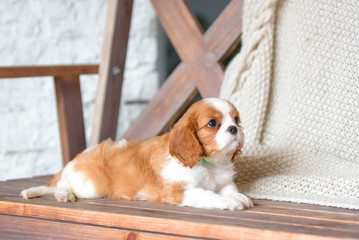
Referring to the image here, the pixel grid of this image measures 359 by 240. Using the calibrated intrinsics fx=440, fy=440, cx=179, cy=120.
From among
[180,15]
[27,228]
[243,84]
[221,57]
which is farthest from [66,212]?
[180,15]

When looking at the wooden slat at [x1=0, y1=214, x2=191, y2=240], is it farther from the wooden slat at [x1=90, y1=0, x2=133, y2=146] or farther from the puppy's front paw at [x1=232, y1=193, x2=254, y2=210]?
the wooden slat at [x1=90, y1=0, x2=133, y2=146]

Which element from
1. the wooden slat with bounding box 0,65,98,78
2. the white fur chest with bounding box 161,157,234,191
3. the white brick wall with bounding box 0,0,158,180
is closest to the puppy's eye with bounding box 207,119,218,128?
the white fur chest with bounding box 161,157,234,191

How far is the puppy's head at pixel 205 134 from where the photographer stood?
4.30 ft

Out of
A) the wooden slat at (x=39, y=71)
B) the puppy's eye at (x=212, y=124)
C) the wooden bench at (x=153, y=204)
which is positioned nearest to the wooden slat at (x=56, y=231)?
the wooden bench at (x=153, y=204)

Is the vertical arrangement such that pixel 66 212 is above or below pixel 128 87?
above

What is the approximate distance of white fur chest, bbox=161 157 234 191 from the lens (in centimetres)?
137

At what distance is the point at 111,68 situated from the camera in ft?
7.93

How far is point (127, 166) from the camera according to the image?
4.84ft

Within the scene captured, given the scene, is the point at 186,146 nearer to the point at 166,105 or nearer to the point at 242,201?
the point at 242,201

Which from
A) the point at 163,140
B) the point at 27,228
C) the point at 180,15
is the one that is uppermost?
the point at 180,15

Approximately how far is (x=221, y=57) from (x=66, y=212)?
1273mm

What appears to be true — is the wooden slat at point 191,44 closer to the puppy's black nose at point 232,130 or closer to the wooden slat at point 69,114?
the wooden slat at point 69,114

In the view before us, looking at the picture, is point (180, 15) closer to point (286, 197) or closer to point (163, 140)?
point (163, 140)

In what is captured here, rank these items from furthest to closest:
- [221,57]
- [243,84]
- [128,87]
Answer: [128,87] < [221,57] < [243,84]
